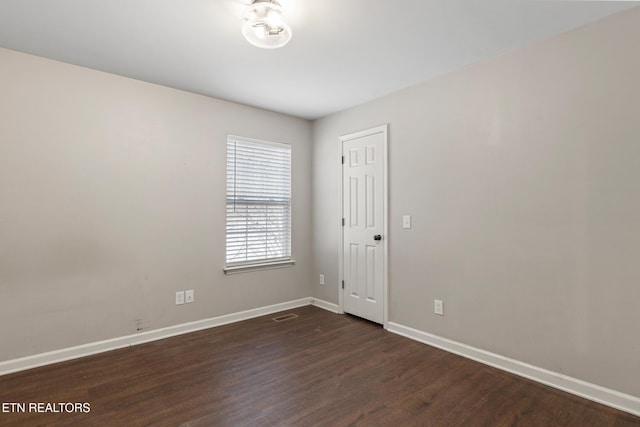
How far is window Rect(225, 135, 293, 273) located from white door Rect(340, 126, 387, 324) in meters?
0.77

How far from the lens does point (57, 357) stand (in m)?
2.61

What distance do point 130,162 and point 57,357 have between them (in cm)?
172

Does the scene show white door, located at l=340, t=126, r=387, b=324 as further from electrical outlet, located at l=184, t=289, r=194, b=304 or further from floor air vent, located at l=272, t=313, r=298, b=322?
electrical outlet, located at l=184, t=289, r=194, b=304

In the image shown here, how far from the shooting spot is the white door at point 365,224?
11.3 ft

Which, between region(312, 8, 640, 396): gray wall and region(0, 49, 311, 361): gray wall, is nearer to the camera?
region(312, 8, 640, 396): gray wall

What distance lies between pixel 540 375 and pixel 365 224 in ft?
6.52

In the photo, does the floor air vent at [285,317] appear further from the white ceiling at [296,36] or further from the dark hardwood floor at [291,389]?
the white ceiling at [296,36]

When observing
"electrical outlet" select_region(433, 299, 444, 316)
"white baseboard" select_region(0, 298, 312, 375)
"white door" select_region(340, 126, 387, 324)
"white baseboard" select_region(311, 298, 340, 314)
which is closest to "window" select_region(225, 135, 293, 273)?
"white baseboard" select_region(0, 298, 312, 375)

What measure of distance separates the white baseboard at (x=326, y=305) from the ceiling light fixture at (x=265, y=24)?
2.96 metres

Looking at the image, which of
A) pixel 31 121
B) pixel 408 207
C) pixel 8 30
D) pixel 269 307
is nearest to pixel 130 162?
pixel 31 121

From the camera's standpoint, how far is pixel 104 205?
2844 millimetres

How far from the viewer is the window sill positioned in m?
3.60

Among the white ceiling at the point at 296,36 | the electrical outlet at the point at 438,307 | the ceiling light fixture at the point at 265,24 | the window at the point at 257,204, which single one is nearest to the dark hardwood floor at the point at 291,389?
the electrical outlet at the point at 438,307

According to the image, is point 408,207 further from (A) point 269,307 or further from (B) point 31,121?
(B) point 31,121
